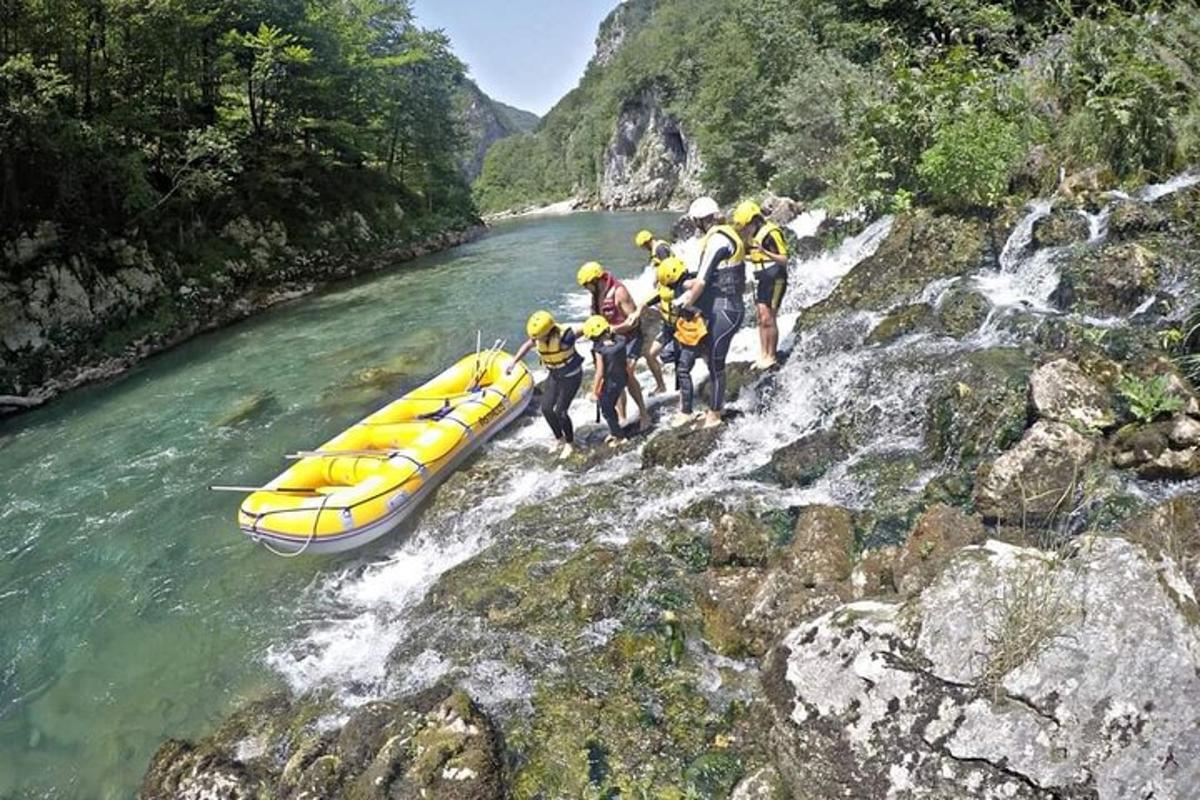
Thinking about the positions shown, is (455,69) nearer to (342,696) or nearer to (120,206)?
(120,206)

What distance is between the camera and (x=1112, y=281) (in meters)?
7.07

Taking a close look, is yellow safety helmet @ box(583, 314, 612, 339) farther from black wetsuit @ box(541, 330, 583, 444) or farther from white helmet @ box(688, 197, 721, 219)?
white helmet @ box(688, 197, 721, 219)

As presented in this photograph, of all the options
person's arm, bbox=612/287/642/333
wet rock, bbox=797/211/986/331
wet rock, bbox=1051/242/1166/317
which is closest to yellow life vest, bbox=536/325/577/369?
person's arm, bbox=612/287/642/333

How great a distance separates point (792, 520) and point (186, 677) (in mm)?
5223

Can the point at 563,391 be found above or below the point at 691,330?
below

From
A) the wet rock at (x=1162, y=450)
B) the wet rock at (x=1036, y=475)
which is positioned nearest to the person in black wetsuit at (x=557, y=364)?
the wet rock at (x=1036, y=475)

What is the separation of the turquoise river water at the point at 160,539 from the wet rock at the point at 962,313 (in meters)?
6.47

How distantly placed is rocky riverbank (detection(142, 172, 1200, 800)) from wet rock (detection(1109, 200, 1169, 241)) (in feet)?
0.08

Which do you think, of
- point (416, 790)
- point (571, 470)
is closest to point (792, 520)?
point (571, 470)

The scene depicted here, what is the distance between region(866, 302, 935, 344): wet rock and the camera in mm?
8023

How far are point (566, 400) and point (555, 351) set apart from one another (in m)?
0.69

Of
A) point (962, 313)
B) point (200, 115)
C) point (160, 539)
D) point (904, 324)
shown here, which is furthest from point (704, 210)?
point (200, 115)

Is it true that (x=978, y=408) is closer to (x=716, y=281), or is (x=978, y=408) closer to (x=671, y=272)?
(x=716, y=281)

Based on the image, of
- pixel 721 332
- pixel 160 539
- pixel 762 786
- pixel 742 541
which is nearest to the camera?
pixel 762 786
